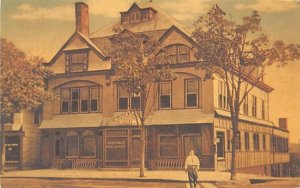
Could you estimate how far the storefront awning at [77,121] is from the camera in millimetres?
15305

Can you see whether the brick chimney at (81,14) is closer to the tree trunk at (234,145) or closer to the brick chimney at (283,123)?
the tree trunk at (234,145)

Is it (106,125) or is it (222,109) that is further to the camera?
(106,125)

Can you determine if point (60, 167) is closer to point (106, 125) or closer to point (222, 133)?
point (106, 125)

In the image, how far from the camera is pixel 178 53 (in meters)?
14.3

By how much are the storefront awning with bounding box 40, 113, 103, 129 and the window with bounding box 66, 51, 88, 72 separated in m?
1.20

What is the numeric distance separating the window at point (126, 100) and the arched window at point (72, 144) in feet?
4.75

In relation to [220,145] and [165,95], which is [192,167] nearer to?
[220,145]

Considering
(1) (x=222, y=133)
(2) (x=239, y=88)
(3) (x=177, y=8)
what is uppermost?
(3) (x=177, y=8)

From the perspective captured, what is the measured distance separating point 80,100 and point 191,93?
9.38ft

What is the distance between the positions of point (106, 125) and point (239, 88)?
3916 mm

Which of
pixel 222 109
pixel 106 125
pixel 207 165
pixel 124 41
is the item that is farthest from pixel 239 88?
pixel 106 125

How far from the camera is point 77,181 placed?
541 inches

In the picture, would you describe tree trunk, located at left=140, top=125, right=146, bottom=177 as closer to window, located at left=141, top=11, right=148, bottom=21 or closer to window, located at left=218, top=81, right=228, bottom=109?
window, located at left=218, top=81, right=228, bottom=109

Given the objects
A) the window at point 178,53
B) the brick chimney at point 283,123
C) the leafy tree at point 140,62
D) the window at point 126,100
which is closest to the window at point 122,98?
the window at point 126,100
